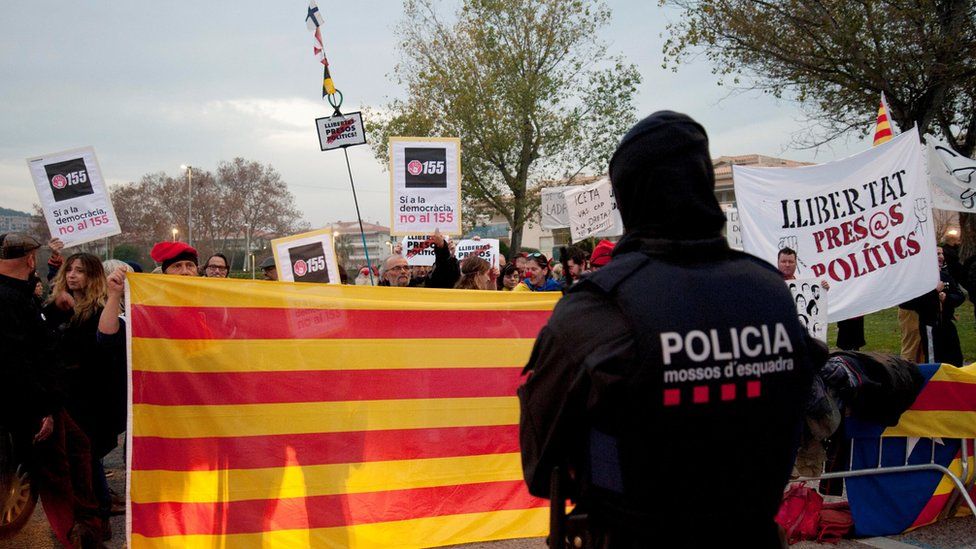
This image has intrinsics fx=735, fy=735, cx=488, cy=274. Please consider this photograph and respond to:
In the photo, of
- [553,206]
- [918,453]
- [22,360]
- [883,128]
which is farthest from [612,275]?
[553,206]

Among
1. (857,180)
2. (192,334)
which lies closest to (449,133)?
(857,180)

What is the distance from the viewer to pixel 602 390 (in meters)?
1.85

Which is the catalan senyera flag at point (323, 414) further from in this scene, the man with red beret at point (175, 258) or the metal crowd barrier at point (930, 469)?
the metal crowd barrier at point (930, 469)

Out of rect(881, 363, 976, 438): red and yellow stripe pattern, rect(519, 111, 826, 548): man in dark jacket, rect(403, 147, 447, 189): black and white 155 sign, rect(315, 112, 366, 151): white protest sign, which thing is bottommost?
rect(881, 363, 976, 438): red and yellow stripe pattern

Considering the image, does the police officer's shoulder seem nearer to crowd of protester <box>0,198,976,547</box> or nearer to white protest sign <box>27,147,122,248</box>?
crowd of protester <box>0,198,976,547</box>

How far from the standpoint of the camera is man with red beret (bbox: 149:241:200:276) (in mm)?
5250

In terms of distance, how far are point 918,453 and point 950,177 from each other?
15.1ft

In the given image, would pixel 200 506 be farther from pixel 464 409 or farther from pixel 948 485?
pixel 948 485

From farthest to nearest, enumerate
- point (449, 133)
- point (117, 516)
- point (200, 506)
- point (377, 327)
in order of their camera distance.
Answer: point (449, 133)
point (117, 516)
point (377, 327)
point (200, 506)

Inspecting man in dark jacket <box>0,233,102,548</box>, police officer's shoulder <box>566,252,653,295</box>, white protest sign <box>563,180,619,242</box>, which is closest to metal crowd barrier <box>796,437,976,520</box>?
police officer's shoulder <box>566,252,653,295</box>

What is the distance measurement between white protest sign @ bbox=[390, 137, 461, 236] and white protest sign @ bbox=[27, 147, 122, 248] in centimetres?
308

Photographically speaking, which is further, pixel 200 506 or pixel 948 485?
pixel 948 485

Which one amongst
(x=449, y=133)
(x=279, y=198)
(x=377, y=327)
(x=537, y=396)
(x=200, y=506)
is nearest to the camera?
(x=537, y=396)

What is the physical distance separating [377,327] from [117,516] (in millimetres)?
2910
